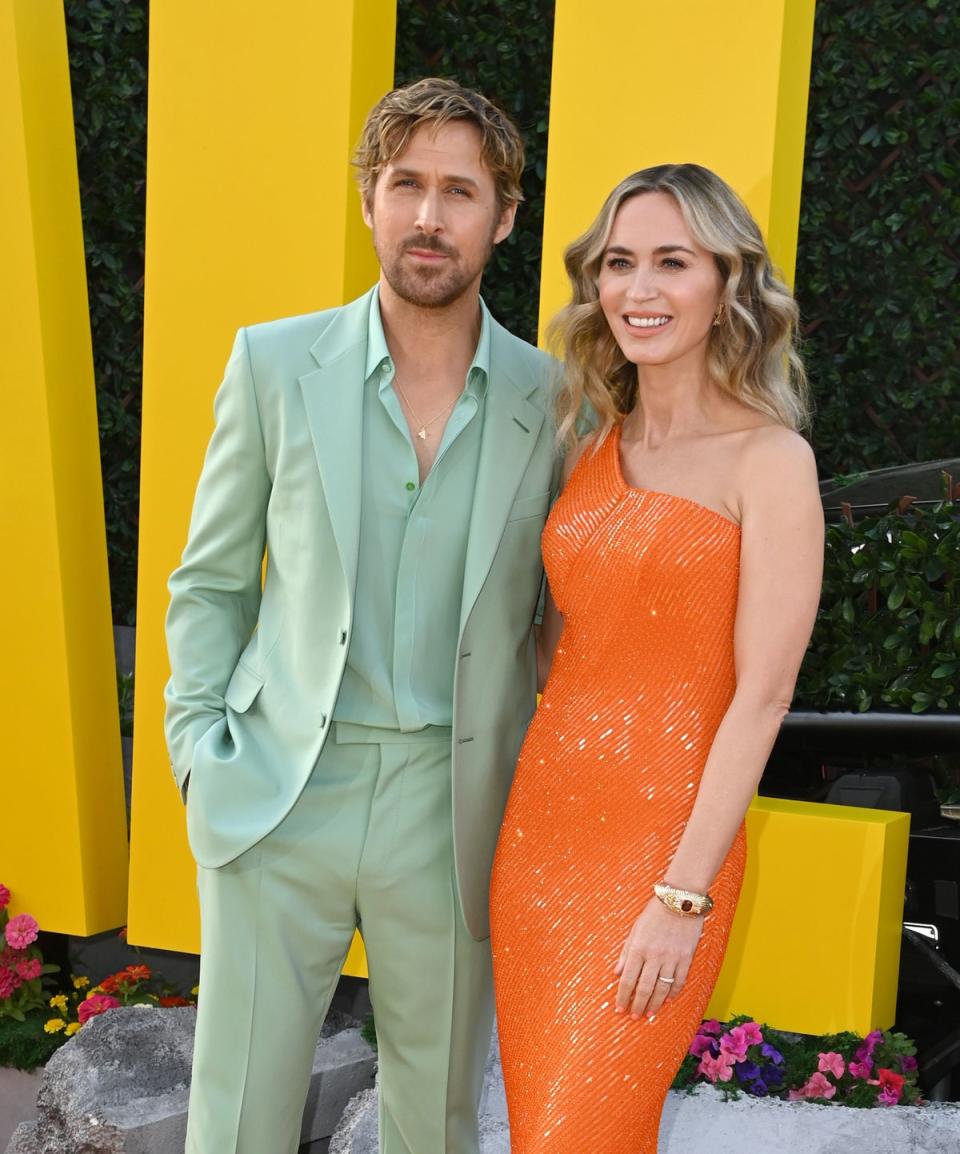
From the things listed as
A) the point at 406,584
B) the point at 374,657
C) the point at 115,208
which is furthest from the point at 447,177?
the point at 115,208

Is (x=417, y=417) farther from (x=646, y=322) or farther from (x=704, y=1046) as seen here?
(x=704, y=1046)

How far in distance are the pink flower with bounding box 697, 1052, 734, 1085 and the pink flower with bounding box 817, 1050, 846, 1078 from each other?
0.22 metres

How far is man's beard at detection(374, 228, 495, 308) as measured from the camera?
2562 mm

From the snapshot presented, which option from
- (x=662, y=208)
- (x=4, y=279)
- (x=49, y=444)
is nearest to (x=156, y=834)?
(x=49, y=444)

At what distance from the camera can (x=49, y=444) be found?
4512 mm

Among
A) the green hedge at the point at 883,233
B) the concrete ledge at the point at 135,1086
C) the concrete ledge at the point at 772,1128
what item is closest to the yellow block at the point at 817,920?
the concrete ledge at the point at 772,1128

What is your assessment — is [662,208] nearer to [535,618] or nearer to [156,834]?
[535,618]

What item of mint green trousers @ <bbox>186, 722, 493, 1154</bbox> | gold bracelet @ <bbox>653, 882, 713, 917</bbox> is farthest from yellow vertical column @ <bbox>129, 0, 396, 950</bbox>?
gold bracelet @ <bbox>653, 882, 713, 917</bbox>

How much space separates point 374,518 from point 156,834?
213cm

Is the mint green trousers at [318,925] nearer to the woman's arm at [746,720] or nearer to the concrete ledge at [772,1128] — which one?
the woman's arm at [746,720]

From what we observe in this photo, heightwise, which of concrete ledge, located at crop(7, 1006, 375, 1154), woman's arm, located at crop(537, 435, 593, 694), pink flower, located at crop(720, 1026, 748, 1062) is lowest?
concrete ledge, located at crop(7, 1006, 375, 1154)

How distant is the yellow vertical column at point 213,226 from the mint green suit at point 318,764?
4.73 feet

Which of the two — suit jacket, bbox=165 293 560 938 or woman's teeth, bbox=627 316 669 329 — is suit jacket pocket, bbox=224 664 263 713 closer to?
suit jacket, bbox=165 293 560 938

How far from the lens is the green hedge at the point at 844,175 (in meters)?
6.45
